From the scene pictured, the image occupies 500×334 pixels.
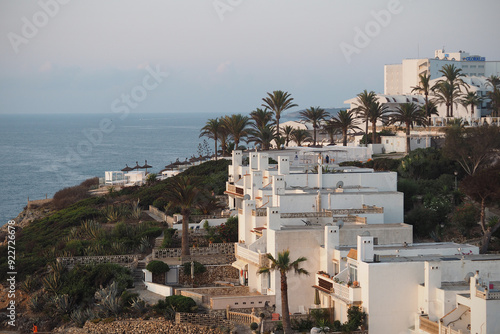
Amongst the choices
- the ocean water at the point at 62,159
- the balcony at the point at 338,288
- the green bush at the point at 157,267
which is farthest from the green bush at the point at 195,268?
the ocean water at the point at 62,159

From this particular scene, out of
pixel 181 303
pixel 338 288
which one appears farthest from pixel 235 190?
pixel 338 288

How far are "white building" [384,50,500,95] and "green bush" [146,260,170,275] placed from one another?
6529 centimetres

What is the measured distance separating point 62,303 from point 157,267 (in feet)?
13.6

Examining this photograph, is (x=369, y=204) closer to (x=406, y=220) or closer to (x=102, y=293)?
(x=406, y=220)

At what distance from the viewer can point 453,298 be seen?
908 inches

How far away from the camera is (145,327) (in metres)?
28.4

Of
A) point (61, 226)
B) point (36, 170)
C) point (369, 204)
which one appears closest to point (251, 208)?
point (369, 204)

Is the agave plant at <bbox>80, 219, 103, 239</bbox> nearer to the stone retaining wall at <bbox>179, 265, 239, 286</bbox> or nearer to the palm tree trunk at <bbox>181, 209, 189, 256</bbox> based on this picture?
the palm tree trunk at <bbox>181, 209, 189, 256</bbox>

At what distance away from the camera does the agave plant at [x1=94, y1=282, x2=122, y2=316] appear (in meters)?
29.8

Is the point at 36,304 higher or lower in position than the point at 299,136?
lower

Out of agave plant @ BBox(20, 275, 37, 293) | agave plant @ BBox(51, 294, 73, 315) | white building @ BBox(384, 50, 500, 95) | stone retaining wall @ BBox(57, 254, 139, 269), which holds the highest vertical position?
white building @ BBox(384, 50, 500, 95)

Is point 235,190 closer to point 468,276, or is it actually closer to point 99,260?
point 99,260

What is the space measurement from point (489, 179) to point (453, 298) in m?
12.4

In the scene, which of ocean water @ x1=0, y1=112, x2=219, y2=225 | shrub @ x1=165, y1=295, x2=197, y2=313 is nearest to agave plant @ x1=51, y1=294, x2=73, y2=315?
shrub @ x1=165, y1=295, x2=197, y2=313
